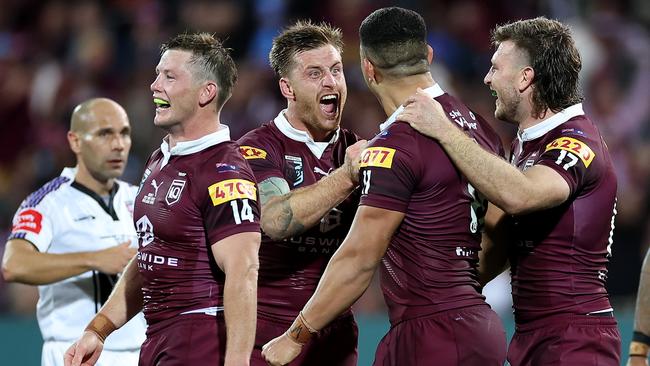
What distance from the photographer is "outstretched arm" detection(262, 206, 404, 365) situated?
16.2ft

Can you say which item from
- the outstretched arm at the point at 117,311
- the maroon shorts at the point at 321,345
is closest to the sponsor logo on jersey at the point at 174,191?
the outstretched arm at the point at 117,311

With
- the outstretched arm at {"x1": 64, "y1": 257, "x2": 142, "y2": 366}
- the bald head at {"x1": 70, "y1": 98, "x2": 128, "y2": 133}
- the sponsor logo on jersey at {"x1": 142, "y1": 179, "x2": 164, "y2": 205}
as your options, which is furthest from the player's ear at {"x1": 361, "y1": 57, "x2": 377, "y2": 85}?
the bald head at {"x1": 70, "y1": 98, "x2": 128, "y2": 133}

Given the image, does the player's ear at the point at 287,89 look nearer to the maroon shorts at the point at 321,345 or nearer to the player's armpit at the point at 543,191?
the maroon shorts at the point at 321,345

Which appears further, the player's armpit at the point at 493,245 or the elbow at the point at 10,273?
the elbow at the point at 10,273

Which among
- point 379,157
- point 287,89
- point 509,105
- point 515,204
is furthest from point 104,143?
point 515,204

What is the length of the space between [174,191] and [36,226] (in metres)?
2.12

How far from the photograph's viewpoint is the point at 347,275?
195 inches

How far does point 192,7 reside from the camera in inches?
515

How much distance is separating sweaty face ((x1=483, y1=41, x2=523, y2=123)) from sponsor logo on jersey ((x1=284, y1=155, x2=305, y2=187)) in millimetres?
1170

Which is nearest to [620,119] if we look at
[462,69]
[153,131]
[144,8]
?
[462,69]

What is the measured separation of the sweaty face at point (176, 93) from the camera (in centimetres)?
539

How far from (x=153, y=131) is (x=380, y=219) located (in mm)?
7741

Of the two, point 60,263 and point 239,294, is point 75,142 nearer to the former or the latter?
point 60,263

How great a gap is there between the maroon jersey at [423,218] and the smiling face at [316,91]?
105 cm
